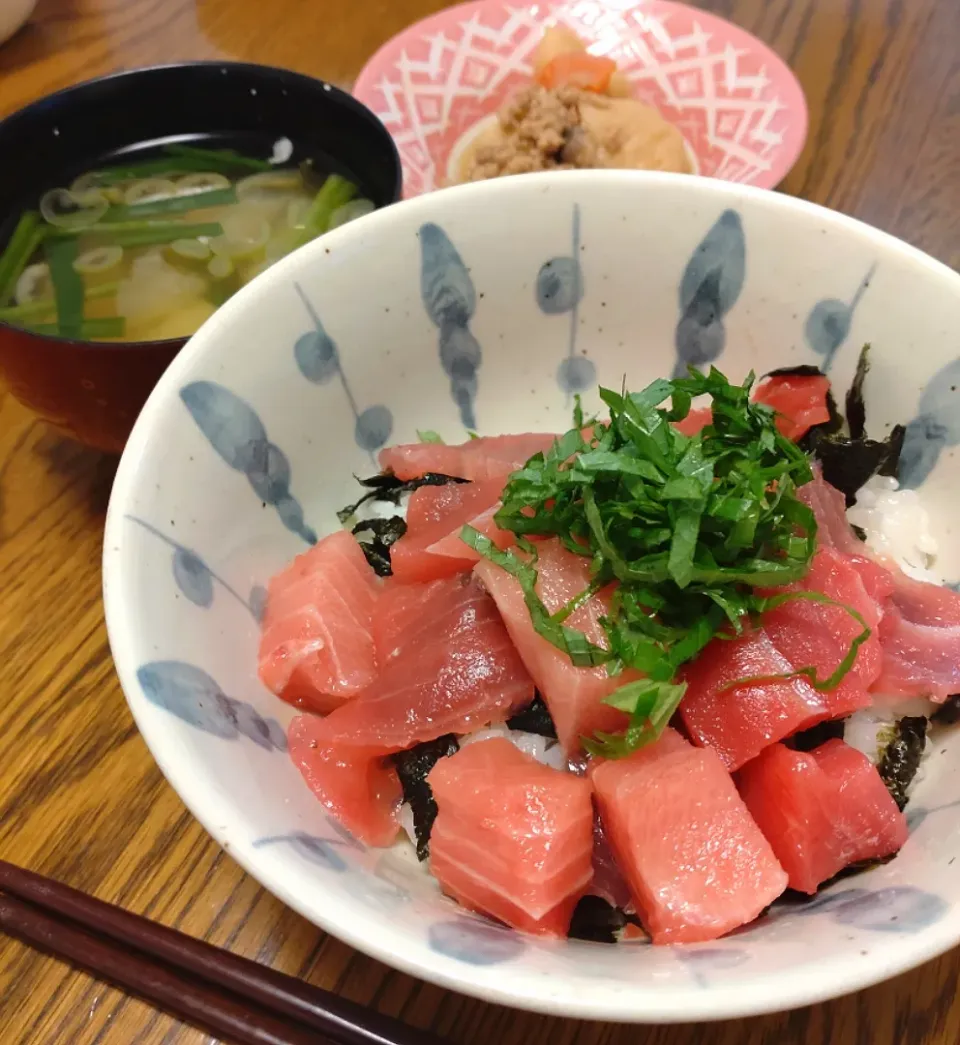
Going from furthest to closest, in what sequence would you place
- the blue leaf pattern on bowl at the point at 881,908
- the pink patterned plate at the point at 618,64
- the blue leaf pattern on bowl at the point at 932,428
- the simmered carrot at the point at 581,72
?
the simmered carrot at the point at 581,72 → the pink patterned plate at the point at 618,64 → the blue leaf pattern on bowl at the point at 932,428 → the blue leaf pattern on bowl at the point at 881,908

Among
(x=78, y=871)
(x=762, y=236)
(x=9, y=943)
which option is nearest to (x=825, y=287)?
(x=762, y=236)

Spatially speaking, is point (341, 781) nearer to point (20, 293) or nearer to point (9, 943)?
point (9, 943)

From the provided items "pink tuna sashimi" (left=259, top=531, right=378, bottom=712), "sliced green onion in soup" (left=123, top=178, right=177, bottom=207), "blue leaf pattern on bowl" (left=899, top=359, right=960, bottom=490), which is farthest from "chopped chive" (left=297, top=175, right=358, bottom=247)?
"blue leaf pattern on bowl" (left=899, top=359, right=960, bottom=490)

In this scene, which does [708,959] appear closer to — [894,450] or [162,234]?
[894,450]

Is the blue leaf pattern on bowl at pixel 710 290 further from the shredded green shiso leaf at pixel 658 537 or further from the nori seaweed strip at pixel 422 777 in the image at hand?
the nori seaweed strip at pixel 422 777

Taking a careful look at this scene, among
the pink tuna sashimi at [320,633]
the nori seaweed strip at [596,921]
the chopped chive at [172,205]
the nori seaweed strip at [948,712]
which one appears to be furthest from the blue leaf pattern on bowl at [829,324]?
the chopped chive at [172,205]

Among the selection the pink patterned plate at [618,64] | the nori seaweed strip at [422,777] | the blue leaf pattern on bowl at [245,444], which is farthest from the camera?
the pink patterned plate at [618,64]
